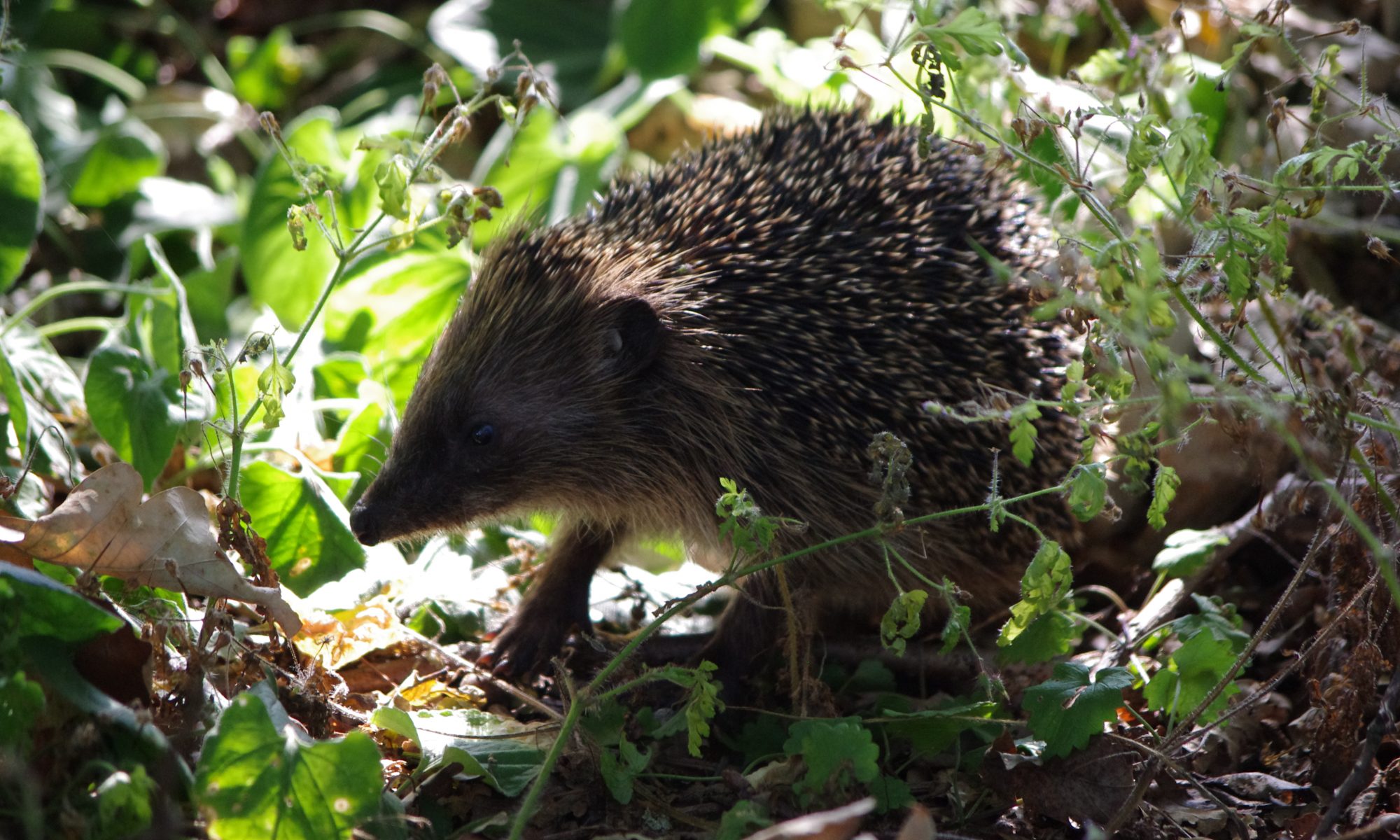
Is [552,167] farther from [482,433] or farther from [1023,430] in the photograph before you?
[1023,430]

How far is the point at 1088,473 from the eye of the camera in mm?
3029

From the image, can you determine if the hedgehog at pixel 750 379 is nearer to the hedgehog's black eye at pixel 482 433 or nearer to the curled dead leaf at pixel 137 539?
the hedgehog's black eye at pixel 482 433

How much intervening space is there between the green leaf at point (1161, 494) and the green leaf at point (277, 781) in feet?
6.79

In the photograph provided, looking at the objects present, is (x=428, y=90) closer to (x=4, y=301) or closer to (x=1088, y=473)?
(x=1088, y=473)

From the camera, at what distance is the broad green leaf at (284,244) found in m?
5.56

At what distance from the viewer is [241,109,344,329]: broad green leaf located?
556cm

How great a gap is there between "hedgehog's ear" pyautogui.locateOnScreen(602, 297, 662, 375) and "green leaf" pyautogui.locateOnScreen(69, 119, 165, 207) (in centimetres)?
339

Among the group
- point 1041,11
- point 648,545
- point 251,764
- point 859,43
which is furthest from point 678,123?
point 251,764

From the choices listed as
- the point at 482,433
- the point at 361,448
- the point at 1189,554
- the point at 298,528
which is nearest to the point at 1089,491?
the point at 1189,554

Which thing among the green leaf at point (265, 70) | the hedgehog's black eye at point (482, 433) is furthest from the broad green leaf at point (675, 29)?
the hedgehog's black eye at point (482, 433)

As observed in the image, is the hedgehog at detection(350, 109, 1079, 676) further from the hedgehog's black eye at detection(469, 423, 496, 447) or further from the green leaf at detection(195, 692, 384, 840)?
the green leaf at detection(195, 692, 384, 840)

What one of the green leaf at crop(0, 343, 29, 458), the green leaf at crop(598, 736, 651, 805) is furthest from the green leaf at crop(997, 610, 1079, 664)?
the green leaf at crop(0, 343, 29, 458)

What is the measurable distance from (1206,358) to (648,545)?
2.63 m

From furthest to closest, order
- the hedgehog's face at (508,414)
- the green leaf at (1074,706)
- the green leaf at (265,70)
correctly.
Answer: the green leaf at (265,70) < the hedgehog's face at (508,414) < the green leaf at (1074,706)
